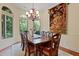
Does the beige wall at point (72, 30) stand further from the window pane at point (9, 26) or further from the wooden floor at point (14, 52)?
the window pane at point (9, 26)

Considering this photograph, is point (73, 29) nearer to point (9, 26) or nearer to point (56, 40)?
point (56, 40)

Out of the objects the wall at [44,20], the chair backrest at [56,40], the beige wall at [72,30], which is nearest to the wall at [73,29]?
the beige wall at [72,30]

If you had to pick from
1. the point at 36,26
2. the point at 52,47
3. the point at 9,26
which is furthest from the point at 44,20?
the point at 9,26

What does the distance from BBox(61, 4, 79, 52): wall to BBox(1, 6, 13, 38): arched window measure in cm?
84

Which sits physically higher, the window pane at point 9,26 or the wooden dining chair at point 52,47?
the window pane at point 9,26

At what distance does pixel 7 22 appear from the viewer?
1.94 meters

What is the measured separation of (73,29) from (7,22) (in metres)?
0.98

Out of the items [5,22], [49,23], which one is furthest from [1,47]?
[49,23]

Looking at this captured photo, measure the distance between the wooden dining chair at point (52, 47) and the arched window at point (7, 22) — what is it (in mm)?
543

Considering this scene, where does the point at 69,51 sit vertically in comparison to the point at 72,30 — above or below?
below

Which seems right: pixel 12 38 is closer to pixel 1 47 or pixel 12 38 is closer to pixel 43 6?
pixel 1 47

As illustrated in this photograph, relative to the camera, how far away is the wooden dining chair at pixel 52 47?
1922mm

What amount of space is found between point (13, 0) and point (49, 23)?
0.65m

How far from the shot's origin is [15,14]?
1.92 meters
